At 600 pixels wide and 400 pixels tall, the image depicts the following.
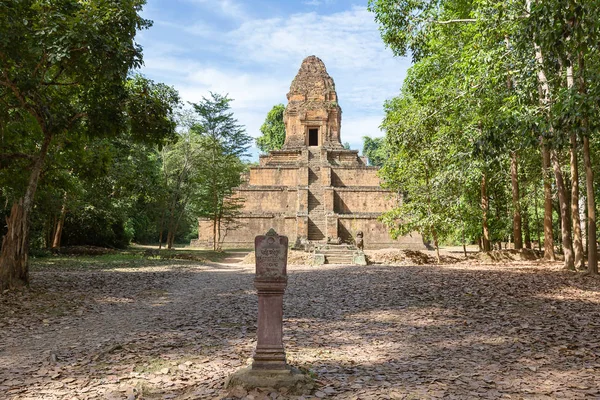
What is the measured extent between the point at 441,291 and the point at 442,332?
3362 mm

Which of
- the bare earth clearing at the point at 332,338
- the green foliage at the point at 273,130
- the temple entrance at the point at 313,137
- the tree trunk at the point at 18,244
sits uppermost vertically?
the green foliage at the point at 273,130

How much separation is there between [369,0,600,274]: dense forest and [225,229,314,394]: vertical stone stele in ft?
16.4

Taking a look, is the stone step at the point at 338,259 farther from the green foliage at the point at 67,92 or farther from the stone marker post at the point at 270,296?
the stone marker post at the point at 270,296

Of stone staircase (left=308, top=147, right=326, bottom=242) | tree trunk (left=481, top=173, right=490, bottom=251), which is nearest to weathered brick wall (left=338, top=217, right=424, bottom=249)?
stone staircase (left=308, top=147, right=326, bottom=242)

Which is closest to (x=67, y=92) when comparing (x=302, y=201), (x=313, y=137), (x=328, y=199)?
(x=302, y=201)

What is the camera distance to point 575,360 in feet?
15.5

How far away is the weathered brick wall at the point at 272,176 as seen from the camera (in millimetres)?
30734

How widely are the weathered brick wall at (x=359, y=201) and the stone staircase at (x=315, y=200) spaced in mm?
1203

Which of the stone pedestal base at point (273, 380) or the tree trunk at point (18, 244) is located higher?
the tree trunk at point (18, 244)

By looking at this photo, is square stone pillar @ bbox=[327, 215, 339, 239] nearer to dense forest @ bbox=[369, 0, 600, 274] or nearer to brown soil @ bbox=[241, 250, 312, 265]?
brown soil @ bbox=[241, 250, 312, 265]

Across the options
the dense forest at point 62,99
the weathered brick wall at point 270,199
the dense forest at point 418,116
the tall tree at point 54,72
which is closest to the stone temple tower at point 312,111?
the weathered brick wall at point 270,199

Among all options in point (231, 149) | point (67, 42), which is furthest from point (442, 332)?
point (231, 149)

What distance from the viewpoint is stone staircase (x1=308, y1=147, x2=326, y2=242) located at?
1092 inches

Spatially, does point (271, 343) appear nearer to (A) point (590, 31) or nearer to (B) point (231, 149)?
(A) point (590, 31)
